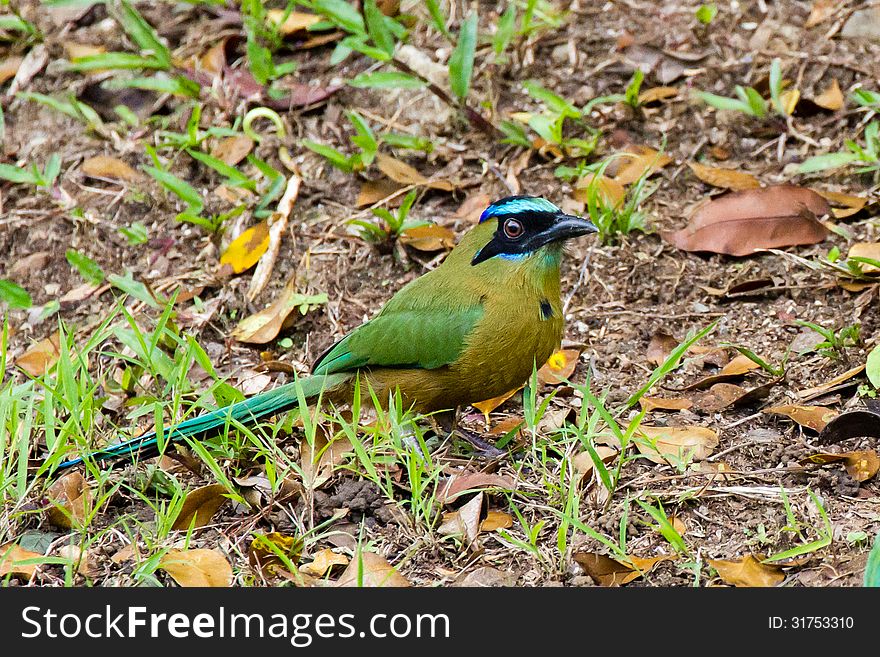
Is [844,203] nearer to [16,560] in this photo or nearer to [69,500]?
[69,500]

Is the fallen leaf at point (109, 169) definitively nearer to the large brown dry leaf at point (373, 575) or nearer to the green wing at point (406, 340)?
the green wing at point (406, 340)

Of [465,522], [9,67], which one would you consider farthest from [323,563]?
[9,67]

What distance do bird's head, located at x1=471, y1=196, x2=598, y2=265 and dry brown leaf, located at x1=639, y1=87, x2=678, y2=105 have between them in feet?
6.46

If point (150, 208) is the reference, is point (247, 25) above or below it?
above

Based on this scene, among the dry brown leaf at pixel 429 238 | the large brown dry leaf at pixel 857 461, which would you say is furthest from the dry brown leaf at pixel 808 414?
the dry brown leaf at pixel 429 238

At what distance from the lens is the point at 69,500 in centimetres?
432

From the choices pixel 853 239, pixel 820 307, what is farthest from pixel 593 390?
pixel 853 239

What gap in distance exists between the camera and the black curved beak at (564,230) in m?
4.62

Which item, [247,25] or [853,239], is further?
[247,25]

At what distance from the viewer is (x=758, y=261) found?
555 centimetres

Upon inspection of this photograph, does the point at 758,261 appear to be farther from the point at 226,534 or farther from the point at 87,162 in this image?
the point at 87,162

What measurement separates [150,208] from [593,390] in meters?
2.83

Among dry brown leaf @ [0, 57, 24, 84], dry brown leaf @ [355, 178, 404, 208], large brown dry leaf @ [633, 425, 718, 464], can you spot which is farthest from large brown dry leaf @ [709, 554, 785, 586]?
dry brown leaf @ [0, 57, 24, 84]
